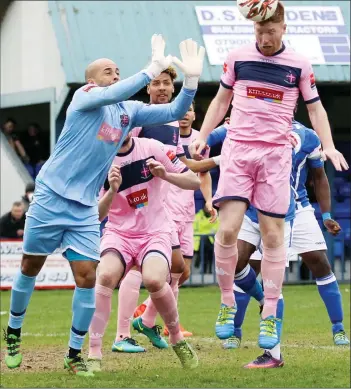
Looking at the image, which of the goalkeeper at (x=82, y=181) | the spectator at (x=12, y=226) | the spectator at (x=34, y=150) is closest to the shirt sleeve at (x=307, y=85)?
the goalkeeper at (x=82, y=181)

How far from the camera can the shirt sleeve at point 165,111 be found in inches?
386

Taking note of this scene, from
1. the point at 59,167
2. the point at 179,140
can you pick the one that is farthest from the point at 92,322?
the point at 179,140

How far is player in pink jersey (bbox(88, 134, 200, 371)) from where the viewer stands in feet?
35.2

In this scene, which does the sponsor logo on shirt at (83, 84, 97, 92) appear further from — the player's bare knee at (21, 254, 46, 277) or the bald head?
the player's bare knee at (21, 254, 46, 277)

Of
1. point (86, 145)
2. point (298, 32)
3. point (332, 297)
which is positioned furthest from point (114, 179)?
point (298, 32)

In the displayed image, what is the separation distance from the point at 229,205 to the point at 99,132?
1.23m

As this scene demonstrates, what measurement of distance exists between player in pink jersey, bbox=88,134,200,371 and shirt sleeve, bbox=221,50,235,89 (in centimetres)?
89

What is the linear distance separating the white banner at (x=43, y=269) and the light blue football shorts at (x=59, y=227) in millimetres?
11293

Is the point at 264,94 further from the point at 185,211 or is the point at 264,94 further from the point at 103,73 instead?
the point at 185,211

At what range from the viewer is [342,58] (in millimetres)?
24781

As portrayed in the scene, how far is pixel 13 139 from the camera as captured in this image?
26.0 metres

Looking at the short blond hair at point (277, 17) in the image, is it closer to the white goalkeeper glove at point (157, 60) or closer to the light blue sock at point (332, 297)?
the white goalkeeper glove at point (157, 60)

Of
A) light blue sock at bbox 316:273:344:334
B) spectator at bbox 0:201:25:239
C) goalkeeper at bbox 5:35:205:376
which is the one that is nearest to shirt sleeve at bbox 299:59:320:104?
goalkeeper at bbox 5:35:205:376

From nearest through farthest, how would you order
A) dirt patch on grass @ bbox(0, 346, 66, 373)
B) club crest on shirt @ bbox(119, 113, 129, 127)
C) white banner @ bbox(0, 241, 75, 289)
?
club crest on shirt @ bbox(119, 113, 129, 127) < dirt patch on grass @ bbox(0, 346, 66, 373) < white banner @ bbox(0, 241, 75, 289)
